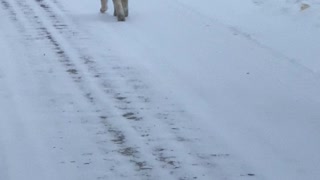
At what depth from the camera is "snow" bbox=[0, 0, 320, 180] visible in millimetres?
4902

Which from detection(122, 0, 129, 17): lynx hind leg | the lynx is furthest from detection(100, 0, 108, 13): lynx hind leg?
detection(122, 0, 129, 17): lynx hind leg

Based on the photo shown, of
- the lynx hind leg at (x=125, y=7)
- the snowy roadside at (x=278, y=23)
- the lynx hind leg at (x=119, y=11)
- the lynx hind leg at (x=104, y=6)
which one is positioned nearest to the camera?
the snowy roadside at (x=278, y=23)

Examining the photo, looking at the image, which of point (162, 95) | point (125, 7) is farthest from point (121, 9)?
point (162, 95)

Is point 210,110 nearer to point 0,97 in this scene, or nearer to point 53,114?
point 53,114

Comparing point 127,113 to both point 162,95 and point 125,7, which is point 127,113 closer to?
point 162,95

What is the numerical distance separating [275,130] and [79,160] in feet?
6.14

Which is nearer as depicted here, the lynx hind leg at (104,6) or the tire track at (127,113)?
the tire track at (127,113)

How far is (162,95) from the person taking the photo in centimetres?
648

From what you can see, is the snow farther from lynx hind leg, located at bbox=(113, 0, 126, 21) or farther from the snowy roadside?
lynx hind leg, located at bbox=(113, 0, 126, 21)

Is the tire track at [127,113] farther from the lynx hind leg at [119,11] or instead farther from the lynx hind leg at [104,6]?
the lynx hind leg at [104,6]

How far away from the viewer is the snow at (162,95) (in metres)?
4.90

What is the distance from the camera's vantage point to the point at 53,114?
19.5 feet

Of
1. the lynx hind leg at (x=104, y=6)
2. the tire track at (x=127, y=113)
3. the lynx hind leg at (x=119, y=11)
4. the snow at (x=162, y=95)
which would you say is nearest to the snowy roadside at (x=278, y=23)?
the snow at (x=162, y=95)

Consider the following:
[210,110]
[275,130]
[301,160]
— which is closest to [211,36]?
[210,110]
